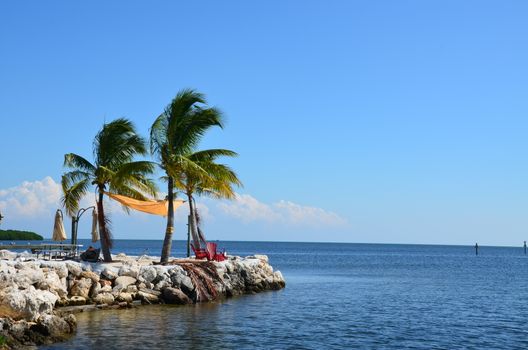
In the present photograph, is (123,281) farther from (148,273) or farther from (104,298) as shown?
(104,298)

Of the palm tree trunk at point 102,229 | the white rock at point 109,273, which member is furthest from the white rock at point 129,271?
the palm tree trunk at point 102,229

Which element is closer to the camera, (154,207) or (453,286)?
(154,207)

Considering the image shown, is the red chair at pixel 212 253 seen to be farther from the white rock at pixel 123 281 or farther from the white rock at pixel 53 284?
the white rock at pixel 53 284

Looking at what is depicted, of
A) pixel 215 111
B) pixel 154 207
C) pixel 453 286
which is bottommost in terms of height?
pixel 453 286

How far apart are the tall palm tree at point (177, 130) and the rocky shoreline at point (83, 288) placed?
2377 millimetres

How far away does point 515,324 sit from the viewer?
24156 millimetres

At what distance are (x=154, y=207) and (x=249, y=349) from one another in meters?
13.2

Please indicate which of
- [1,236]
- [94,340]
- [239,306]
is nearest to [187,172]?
[239,306]

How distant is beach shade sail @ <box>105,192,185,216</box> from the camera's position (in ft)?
93.1

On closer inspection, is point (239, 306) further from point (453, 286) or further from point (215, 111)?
point (453, 286)

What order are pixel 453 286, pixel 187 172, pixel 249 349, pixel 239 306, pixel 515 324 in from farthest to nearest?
1. pixel 453 286
2. pixel 187 172
3. pixel 239 306
4. pixel 515 324
5. pixel 249 349

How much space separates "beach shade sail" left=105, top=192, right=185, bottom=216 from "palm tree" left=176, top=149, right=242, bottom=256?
111 centimetres

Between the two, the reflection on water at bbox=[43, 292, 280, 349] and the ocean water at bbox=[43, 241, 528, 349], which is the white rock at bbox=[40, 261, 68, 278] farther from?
the ocean water at bbox=[43, 241, 528, 349]

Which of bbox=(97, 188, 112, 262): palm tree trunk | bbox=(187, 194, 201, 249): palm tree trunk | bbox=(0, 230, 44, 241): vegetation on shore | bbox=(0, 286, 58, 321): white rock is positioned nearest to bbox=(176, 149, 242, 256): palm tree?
bbox=(187, 194, 201, 249): palm tree trunk
